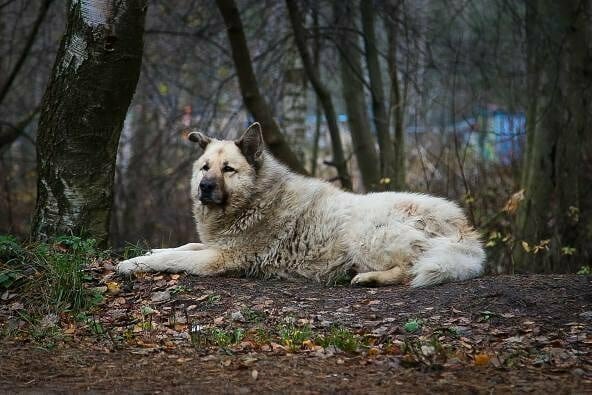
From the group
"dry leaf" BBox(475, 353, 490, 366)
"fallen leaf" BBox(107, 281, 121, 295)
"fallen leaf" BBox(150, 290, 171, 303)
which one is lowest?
"dry leaf" BBox(475, 353, 490, 366)

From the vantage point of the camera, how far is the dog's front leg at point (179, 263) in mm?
6793

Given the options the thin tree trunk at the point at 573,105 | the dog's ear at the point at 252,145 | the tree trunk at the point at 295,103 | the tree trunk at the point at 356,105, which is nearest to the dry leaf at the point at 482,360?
the dog's ear at the point at 252,145

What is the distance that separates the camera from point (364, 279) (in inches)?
270

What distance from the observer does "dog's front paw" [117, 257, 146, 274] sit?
6711mm

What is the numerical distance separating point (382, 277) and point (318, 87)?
6252mm

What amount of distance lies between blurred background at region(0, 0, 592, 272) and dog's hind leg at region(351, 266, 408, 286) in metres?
2.92

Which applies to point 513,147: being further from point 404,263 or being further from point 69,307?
point 69,307

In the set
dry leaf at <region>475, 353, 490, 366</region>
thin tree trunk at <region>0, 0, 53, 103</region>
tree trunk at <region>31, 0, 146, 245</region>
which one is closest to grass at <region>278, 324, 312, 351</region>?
dry leaf at <region>475, 353, 490, 366</region>

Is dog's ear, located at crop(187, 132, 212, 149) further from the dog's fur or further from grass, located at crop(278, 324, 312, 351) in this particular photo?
grass, located at crop(278, 324, 312, 351)

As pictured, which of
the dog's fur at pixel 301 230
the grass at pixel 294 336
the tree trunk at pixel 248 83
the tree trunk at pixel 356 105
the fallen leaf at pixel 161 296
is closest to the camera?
the grass at pixel 294 336

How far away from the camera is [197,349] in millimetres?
5242

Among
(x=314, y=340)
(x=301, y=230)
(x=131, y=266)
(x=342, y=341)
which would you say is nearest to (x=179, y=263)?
(x=131, y=266)

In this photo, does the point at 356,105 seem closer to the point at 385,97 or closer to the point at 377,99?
the point at 385,97

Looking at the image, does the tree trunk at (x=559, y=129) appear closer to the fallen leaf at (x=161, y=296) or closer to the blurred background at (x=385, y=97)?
the blurred background at (x=385, y=97)
